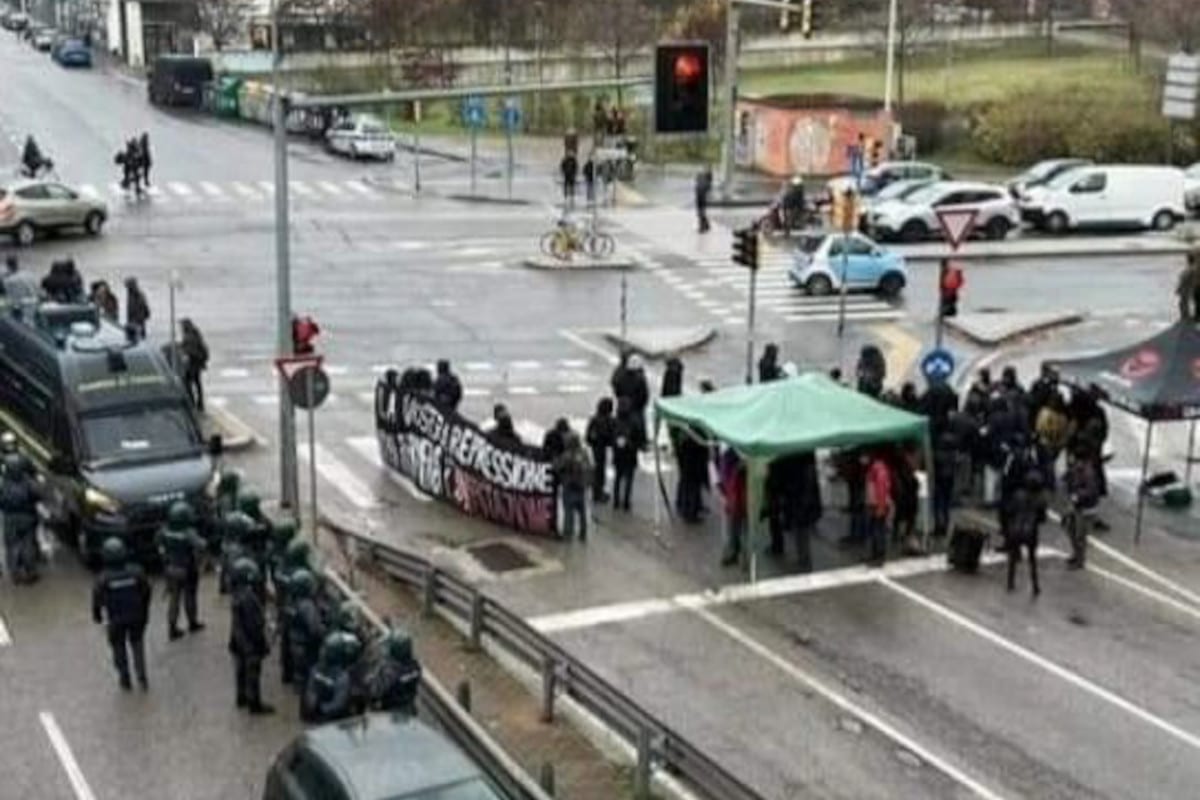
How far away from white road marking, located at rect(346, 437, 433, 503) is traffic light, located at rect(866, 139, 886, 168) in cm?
2999

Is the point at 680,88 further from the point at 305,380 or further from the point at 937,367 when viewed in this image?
the point at 305,380

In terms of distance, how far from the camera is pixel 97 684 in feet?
57.7

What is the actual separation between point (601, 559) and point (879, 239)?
25293 millimetres

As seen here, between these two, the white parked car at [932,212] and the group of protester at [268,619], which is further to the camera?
the white parked car at [932,212]

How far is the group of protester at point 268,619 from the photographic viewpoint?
1513 centimetres

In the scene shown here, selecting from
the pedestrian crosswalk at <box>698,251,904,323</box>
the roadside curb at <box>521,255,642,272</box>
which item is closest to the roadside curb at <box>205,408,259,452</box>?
the pedestrian crosswalk at <box>698,251,904,323</box>

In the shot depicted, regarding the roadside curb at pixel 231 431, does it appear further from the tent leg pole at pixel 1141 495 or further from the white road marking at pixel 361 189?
the white road marking at pixel 361 189

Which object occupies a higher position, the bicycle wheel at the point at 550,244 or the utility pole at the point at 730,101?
the utility pole at the point at 730,101

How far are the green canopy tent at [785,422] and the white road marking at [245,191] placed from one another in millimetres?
31806

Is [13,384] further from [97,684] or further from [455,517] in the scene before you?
[97,684]

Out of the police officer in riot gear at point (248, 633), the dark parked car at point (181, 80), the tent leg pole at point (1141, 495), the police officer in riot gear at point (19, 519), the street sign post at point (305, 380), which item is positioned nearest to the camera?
the police officer in riot gear at point (248, 633)

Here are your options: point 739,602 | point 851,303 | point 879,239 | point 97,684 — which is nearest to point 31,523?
point 97,684

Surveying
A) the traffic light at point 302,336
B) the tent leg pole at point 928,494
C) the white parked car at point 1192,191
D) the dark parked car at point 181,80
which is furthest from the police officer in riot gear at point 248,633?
the dark parked car at point 181,80

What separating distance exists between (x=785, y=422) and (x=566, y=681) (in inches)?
249
